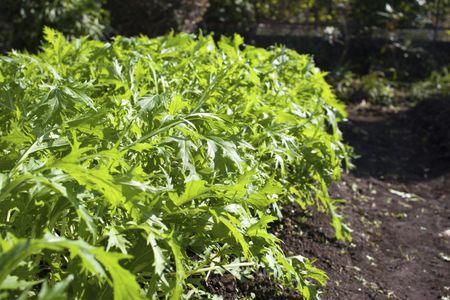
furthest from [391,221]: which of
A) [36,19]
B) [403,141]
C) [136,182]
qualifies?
[36,19]

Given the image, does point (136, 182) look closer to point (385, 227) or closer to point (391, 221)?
point (385, 227)

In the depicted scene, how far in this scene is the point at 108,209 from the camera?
2084mm

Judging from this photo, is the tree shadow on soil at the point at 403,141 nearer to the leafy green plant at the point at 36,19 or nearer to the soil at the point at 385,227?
the soil at the point at 385,227

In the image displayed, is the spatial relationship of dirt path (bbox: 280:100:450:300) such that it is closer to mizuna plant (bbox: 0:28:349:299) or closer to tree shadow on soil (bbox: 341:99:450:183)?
tree shadow on soil (bbox: 341:99:450:183)

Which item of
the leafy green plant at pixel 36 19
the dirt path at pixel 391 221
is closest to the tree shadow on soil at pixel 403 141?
the dirt path at pixel 391 221

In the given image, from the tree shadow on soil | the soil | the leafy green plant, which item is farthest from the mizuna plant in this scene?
the leafy green plant

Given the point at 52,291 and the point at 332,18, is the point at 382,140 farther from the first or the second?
the point at 52,291

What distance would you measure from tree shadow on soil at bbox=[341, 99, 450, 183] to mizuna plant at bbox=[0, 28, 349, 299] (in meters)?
3.27

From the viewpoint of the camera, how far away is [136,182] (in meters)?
1.85

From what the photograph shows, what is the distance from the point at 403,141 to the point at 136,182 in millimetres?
6830

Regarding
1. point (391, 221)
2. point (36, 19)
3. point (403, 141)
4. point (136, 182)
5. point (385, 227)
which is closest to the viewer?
point (136, 182)

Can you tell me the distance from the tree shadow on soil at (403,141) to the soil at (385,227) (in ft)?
0.04

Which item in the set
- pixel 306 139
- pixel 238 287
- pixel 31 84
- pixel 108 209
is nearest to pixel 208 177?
pixel 108 209

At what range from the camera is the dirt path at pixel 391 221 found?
161 inches
